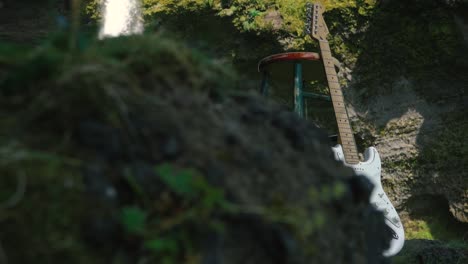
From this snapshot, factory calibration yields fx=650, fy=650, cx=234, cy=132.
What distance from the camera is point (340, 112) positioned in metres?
4.98

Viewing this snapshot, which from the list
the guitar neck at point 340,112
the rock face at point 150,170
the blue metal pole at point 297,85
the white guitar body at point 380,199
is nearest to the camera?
the rock face at point 150,170

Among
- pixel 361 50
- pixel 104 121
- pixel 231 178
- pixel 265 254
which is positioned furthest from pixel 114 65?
pixel 361 50

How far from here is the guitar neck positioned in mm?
4801

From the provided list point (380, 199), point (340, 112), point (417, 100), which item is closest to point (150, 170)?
point (380, 199)

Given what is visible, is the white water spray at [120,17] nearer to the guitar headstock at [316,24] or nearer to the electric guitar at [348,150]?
the electric guitar at [348,150]

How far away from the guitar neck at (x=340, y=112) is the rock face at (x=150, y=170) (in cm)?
369

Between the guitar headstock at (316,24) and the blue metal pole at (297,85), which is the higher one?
the guitar headstock at (316,24)

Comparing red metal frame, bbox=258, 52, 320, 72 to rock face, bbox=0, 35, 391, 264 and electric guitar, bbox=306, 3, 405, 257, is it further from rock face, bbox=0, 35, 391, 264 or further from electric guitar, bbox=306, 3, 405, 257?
rock face, bbox=0, 35, 391, 264

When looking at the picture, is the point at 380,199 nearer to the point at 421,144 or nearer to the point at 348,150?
the point at 348,150

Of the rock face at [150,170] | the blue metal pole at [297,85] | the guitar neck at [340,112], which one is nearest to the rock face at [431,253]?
the guitar neck at [340,112]

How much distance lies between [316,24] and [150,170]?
4.53 metres

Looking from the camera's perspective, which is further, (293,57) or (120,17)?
(293,57)

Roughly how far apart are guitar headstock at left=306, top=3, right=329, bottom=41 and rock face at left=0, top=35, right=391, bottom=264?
13.6 ft

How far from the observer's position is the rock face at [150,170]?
862 millimetres
